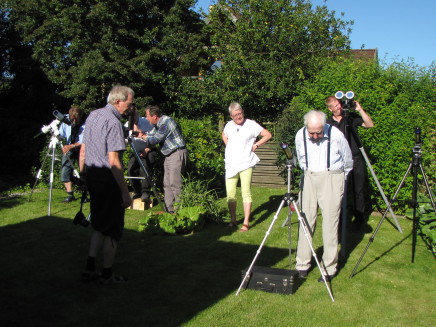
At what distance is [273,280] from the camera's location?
4637 millimetres

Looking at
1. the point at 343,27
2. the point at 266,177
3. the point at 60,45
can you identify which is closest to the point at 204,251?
the point at 266,177

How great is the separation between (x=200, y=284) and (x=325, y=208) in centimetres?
154

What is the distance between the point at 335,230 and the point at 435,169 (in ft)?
10.7

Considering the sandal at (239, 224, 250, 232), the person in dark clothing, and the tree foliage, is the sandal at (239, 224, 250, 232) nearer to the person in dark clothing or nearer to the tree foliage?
the person in dark clothing

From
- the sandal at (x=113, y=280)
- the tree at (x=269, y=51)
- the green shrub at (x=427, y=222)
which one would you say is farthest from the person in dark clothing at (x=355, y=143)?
the tree at (x=269, y=51)

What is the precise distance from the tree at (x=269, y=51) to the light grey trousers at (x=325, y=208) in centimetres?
853

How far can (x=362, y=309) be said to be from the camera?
4.27 m

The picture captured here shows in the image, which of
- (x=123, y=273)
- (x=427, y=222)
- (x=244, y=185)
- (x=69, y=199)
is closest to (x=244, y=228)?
(x=244, y=185)

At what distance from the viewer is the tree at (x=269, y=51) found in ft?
44.8

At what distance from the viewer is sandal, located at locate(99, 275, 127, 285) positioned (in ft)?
15.9

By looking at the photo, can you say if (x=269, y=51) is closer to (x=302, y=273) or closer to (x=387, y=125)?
(x=387, y=125)

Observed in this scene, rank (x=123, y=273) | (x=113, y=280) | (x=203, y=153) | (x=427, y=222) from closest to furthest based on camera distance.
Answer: (x=113, y=280), (x=123, y=273), (x=427, y=222), (x=203, y=153)

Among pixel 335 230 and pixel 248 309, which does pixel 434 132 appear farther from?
pixel 248 309

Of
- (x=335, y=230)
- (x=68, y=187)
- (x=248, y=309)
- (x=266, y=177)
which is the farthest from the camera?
(x=266, y=177)
